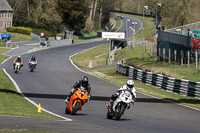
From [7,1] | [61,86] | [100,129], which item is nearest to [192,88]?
[61,86]

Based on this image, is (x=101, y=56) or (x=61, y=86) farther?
(x=101, y=56)

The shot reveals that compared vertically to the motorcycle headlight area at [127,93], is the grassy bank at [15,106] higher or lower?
lower

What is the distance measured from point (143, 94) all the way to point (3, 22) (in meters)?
78.5

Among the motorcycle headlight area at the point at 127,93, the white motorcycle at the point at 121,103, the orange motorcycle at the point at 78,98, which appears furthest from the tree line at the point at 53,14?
the motorcycle headlight area at the point at 127,93

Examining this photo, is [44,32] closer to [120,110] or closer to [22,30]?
[22,30]

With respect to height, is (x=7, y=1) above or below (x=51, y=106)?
above

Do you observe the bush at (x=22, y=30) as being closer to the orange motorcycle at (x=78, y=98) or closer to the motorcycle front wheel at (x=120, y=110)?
the orange motorcycle at (x=78, y=98)

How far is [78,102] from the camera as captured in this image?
50.3 feet

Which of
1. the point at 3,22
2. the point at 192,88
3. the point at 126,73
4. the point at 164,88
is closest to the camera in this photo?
the point at 192,88

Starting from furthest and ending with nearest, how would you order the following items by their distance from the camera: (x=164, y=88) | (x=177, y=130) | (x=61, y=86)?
(x=164, y=88) < (x=61, y=86) < (x=177, y=130)

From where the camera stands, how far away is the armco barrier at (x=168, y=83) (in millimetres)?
26833

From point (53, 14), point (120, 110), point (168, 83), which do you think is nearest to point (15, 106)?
point (120, 110)

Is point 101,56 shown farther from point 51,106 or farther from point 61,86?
point 51,106

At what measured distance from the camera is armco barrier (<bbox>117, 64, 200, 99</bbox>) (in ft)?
88.0
